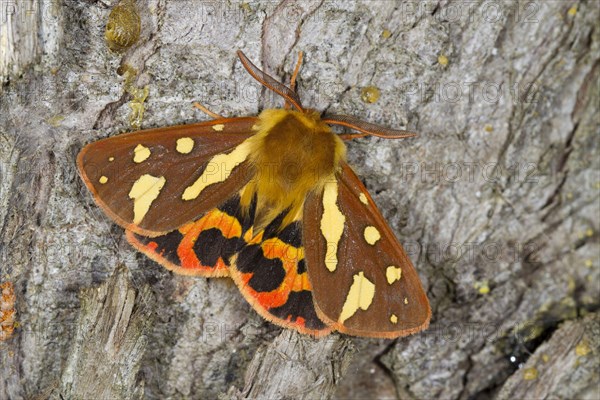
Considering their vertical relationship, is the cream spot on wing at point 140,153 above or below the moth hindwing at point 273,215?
above

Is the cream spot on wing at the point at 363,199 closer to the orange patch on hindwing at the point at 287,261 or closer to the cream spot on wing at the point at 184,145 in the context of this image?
the orange patch on hindwing at the point at 287,261

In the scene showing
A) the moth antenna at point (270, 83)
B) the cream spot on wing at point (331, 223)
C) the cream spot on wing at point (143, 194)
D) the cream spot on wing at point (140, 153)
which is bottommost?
the cream spot on wing at point (331, 223)

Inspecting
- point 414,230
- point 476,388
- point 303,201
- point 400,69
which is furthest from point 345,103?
point 476,388

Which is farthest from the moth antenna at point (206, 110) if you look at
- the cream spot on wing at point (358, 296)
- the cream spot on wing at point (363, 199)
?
the cream spot on wing at point (358, 296)

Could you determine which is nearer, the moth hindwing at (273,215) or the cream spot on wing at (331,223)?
the moth hindwing at (273,215)

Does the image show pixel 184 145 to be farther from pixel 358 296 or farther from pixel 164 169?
pixel 358 296
